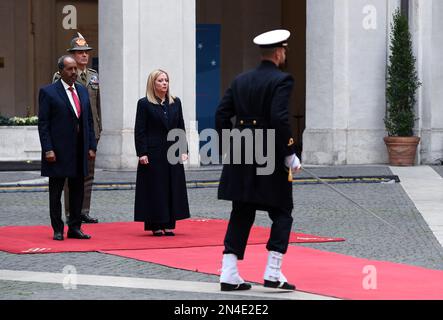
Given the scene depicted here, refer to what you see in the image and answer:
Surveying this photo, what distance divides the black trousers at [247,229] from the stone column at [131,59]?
14608 mm

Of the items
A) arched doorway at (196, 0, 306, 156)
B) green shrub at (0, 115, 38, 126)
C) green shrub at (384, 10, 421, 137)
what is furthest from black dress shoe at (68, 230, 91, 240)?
arched doorway at (196, 0, 306, 156)

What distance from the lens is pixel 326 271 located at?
10.3 m

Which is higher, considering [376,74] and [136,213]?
[376,74]

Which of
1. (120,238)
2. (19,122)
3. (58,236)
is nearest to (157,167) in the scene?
(120,238)

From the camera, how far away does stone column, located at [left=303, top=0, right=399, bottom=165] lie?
2553 cm

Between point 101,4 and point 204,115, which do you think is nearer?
point 101,4

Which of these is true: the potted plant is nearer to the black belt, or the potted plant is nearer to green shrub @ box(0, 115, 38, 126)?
green shrub @ box(0, 115, 38, 126)

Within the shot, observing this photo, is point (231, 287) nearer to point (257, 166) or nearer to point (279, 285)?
point (279, 285)

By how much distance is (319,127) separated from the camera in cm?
2578

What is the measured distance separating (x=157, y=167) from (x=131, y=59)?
1077 cm

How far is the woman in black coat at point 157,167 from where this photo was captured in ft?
44.0
